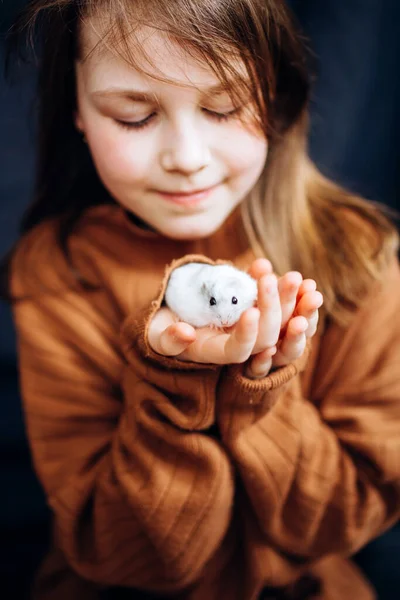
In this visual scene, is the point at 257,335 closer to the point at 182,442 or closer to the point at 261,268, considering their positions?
the point at 261,268

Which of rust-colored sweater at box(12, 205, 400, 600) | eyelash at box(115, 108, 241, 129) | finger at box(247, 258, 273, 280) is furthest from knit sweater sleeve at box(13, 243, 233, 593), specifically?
eyelash at box(115, 108, 241, 129)

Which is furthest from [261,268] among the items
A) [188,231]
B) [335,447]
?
[335,447]

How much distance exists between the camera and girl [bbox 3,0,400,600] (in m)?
0.58

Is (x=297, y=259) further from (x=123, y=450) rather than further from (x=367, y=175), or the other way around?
(x=367, y=175)

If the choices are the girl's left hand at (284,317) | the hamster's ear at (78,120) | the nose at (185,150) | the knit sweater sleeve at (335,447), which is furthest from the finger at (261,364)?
the hamster's ear at (78,120)

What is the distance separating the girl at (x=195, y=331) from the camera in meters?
0.58

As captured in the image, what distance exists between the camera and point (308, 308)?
513mm

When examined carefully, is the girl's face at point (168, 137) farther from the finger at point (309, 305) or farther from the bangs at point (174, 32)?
the finger at point (309, 305)

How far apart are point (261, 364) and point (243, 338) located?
72mm

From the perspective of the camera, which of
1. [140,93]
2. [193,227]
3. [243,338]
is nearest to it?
[243,338]

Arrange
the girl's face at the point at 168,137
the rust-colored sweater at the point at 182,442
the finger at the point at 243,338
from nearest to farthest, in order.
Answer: the finger at the point at 243,338 → the girl's face at the point at 168,137 → the rust-colored sweater at the point at 182,442

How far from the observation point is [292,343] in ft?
1.74

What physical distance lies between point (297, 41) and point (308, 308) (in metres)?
0.37

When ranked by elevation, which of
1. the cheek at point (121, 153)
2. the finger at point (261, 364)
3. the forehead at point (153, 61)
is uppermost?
the forehead at point (153, 61)
